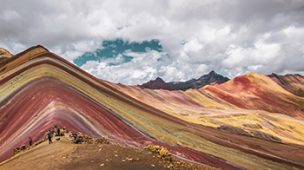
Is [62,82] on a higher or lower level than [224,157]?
higher

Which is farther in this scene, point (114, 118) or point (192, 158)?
point (114, 118)

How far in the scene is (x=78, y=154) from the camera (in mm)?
22688

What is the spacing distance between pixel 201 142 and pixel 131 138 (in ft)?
79.9

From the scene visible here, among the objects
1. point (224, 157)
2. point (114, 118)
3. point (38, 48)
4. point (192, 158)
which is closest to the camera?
point (192, 158)

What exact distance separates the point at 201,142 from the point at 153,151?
51538 millimetres

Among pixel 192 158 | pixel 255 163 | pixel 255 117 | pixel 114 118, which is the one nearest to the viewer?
pixel 192 158

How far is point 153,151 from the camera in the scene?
23.8 metres

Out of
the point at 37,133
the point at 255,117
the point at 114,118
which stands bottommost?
the point at 37,133

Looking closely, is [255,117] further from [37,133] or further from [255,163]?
[37,133]

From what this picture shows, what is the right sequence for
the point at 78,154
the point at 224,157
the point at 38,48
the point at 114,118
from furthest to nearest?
the point at 38,48 < the point at 224,157 < the point at 114,118 < the point at 78,154

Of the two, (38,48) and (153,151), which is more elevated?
(38,48)

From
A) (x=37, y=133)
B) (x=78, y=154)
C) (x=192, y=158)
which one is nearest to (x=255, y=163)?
(x=192, y=158)

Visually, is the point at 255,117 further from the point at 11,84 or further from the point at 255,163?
the point at 11,84

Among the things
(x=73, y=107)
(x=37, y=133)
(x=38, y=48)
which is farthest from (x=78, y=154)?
(x=38, y=48)
